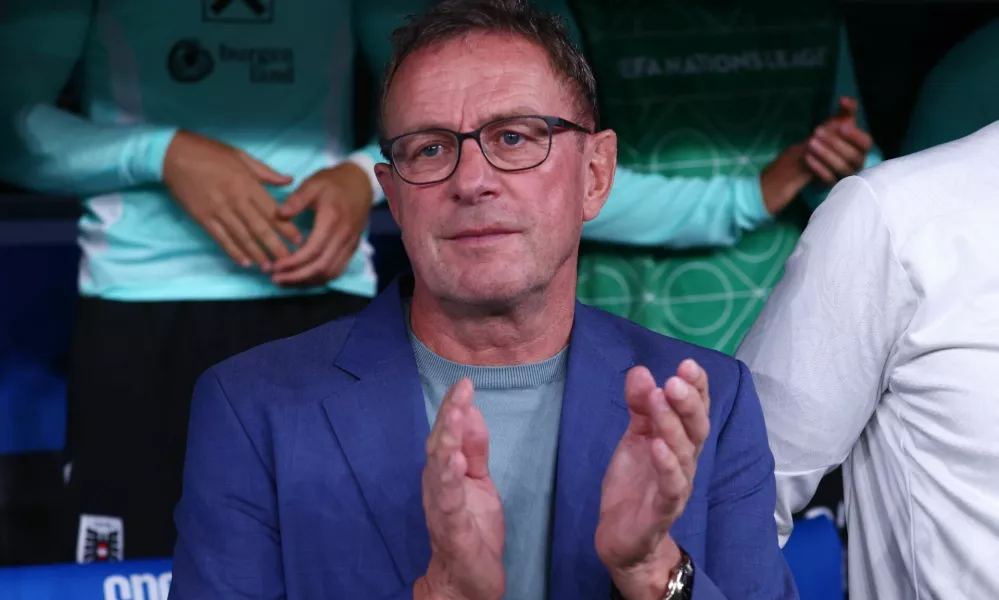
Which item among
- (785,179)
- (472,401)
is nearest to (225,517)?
(472,401)

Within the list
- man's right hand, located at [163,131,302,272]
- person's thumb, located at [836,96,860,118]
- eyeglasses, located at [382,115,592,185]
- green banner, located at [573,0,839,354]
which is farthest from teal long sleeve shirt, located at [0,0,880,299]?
person's thumb, located at [836,96,860,118]

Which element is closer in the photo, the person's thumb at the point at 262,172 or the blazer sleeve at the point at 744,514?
the blazer sleeve at the point at 744,514

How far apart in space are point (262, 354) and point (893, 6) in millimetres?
1605

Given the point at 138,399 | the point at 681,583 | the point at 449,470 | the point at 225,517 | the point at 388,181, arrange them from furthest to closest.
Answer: the point at 138,399, the point at 388,181, the point at 225,517, the point at 681,583, the point at 449,470

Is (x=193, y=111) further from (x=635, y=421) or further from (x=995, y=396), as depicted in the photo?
(x=995, y=396)

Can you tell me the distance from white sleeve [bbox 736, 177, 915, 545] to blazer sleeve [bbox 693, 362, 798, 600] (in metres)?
0.09

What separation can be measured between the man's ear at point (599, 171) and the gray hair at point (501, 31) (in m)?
0.04

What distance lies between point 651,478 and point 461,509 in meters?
0.17

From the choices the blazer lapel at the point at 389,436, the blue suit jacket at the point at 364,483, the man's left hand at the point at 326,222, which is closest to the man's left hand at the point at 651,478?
the blue suit jacket at the point at 364,483

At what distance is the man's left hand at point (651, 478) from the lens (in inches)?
39.1

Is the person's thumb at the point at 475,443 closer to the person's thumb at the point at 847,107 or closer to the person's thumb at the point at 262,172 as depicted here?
the person's thumb at the point at 262,172

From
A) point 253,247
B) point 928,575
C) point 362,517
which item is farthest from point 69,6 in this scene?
point 928,575

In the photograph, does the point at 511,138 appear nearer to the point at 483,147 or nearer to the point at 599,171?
the point at 483,147

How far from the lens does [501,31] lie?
129 centimetres
